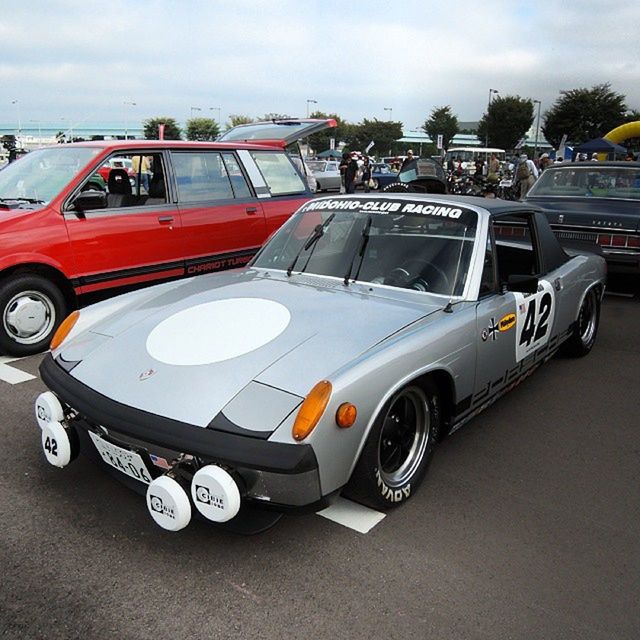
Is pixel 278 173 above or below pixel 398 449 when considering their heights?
above

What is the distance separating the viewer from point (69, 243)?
15.8 ft

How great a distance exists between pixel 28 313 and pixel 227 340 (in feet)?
9.20

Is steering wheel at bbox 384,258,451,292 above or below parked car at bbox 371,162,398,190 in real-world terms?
above

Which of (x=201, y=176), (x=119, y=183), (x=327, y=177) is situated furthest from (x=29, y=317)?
(x=327, y=177)

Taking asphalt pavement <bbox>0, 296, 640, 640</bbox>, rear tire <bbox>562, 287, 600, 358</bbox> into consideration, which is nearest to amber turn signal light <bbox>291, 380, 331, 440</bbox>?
asphalt pavement <bbox>0, 296, 640, 640</bbox>

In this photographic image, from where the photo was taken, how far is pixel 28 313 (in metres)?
4.68

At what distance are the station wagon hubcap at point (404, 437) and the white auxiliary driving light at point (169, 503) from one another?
2.83ft

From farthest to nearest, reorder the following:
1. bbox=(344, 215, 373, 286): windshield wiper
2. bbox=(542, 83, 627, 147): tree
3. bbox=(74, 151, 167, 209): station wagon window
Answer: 1. bbox=(542, 83, 627, 147): tree
2. bbox=(74, 151, 167, 209): station wagon window
3. bbox=(344, 215, 373, 286): windshield wiper

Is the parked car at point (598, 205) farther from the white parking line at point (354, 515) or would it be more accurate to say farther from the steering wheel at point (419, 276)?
the white parking line at point (354, 515)

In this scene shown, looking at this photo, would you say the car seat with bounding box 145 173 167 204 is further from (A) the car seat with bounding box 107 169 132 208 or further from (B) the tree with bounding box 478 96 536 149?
(B) the tree with bounding box 478 96 536 149

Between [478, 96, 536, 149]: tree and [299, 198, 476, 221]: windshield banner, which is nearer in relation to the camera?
[299, 198, 476, 221]: windshield banner

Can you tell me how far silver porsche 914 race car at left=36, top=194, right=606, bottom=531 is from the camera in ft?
7.06

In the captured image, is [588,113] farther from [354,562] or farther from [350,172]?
[354,562]

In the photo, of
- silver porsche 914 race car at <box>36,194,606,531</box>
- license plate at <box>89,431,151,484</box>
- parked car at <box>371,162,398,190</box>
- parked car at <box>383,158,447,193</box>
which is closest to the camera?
silver porsche 914 race car at <box>36,194,606,531</box>
